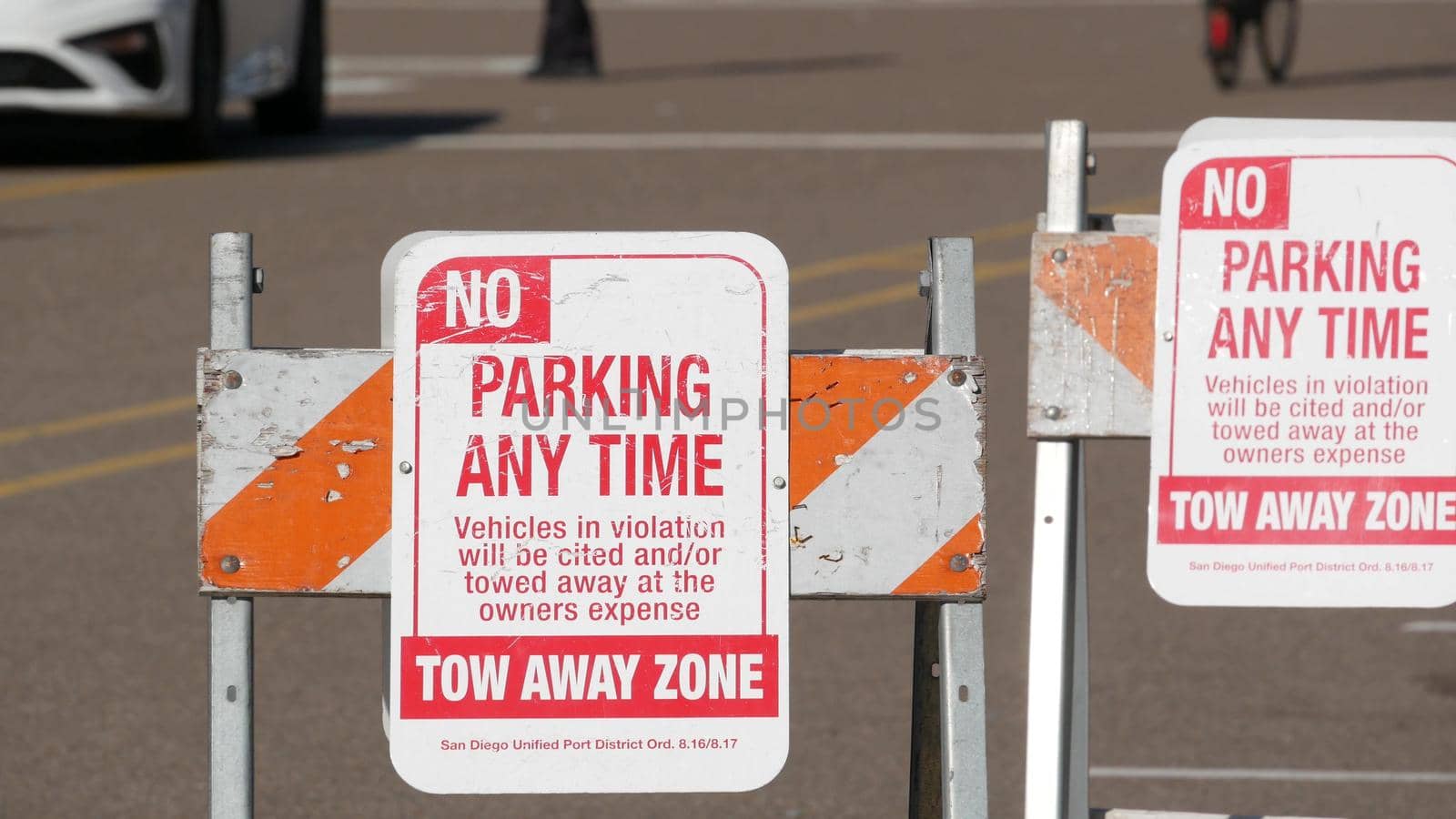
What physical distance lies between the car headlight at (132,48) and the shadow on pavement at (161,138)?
117 centimetres

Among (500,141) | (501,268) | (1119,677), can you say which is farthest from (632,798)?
(500,141)

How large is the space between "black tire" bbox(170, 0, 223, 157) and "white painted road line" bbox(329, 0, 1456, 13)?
14041 mm

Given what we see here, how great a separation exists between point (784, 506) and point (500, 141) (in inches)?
516

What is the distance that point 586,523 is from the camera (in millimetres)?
3529

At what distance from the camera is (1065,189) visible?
4020 mm

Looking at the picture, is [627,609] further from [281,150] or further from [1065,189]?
[281,150]

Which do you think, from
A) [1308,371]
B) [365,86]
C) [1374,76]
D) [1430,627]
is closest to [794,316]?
[1430,627]

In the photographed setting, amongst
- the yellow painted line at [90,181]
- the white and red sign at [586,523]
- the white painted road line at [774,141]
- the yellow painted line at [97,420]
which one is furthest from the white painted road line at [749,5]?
the white and red sign at [586,523]

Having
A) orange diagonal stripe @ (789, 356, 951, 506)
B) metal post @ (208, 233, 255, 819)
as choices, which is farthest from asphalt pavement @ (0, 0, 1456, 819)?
orange diagonal stripe @ (789, 356, 951, 506)

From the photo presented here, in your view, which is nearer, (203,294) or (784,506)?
(784,506)

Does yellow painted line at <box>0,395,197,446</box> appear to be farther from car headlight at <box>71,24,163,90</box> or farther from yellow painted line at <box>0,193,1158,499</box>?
car headlight at <box>71,24,163,90</box>

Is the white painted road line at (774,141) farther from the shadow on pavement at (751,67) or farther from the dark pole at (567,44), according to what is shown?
the shadow on pavement at (751,67)

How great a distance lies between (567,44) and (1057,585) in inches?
673

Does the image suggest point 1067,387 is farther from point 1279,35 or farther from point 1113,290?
point 1279,35
